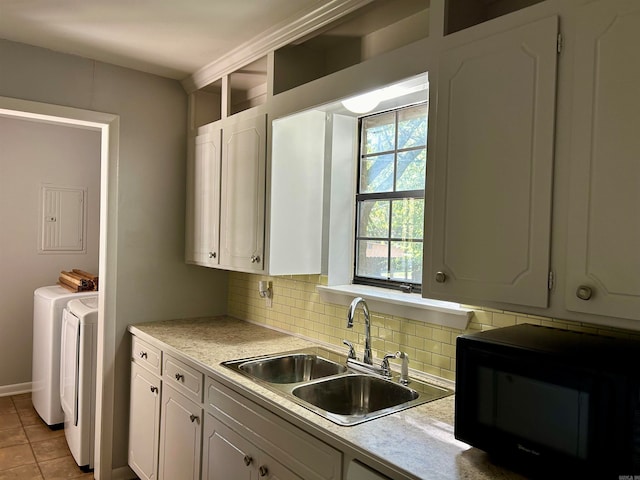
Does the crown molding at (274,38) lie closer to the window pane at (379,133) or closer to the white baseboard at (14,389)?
the window pane at (379,133)

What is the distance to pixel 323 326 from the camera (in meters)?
2.64

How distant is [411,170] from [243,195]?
0.90 m

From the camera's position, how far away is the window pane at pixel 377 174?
2.49 meters

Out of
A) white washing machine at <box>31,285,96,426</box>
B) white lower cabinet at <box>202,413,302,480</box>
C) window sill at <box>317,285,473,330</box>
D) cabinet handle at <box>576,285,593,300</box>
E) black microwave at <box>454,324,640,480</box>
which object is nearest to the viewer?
black microwave at <box>454,324,640,480</box>

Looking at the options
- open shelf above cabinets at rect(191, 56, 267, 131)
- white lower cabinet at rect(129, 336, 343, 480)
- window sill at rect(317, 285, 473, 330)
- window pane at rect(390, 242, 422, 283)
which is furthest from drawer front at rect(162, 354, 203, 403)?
open shelf above cabinets at rect(191, 56, 267, 131)

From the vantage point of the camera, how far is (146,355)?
282cm

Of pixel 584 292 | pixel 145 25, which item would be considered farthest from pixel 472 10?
pixel 145 25

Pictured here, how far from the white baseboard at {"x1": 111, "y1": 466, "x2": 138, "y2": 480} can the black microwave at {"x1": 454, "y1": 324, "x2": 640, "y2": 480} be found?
8.05 feet

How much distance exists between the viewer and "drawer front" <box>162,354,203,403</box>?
2312 mm

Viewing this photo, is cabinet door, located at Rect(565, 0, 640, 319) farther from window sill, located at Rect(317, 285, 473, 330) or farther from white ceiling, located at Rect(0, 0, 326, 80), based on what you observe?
white ceiling, located at Rect(0, 0, 326, 80)

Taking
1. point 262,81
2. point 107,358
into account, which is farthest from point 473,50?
point 107,358

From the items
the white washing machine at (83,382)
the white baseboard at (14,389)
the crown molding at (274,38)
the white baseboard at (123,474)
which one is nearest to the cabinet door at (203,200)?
the crown molding at (274,38)

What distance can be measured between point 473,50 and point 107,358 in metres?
2.63

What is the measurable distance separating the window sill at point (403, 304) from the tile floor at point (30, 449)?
6.66ft
